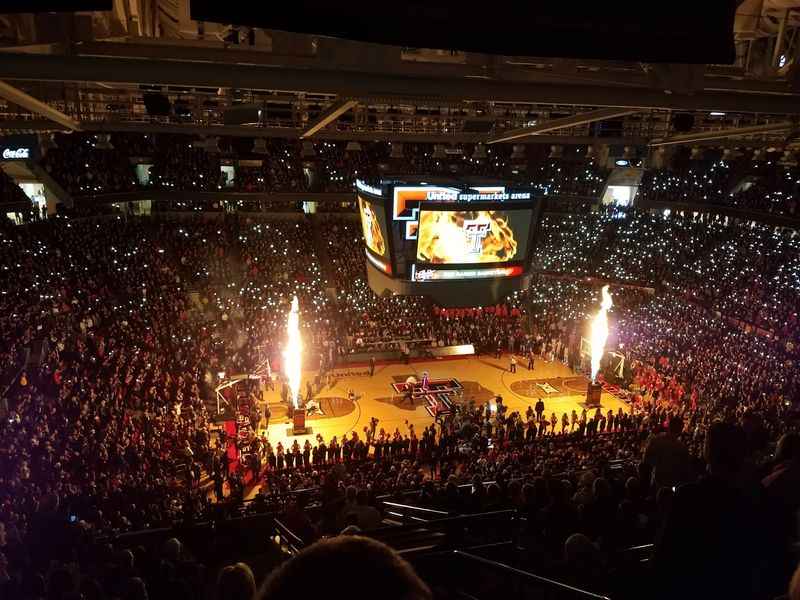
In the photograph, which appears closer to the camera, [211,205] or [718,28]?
[718,28]

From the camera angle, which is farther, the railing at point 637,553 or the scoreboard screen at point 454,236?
the scoreboard screen at point 454,236

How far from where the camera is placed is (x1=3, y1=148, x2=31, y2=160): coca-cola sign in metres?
21.0

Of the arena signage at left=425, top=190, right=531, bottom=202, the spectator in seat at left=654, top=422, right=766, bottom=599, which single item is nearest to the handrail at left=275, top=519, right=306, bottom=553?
the spectator in seat at left=654, top=422, right=766, bottom=599

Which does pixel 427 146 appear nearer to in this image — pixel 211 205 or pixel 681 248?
pixel 211 205

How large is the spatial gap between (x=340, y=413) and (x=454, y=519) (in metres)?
17.5

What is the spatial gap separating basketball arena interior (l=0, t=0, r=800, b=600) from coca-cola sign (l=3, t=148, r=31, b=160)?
142 millimetres

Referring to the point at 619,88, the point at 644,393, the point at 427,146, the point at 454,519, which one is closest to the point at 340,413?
the point at 644,393

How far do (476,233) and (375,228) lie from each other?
354 centimetres

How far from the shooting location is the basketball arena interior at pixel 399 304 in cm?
326

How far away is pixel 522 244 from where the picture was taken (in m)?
19.5

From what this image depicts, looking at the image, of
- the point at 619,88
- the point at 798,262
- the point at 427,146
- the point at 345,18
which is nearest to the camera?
the point at 345,18

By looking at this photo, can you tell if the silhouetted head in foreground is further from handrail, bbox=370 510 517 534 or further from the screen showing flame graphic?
the screen showing flame graphic

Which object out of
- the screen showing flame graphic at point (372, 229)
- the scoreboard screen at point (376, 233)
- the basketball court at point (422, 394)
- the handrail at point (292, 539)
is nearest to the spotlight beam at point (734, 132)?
the handrail at point (292, 539)

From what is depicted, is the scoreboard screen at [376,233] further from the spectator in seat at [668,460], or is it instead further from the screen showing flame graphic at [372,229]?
the spectator in seat at [668,460]
